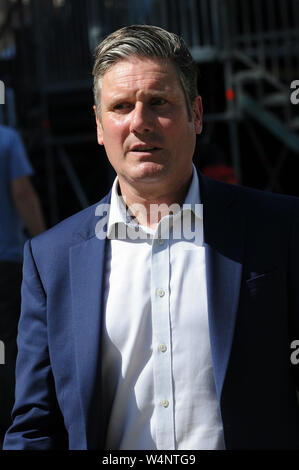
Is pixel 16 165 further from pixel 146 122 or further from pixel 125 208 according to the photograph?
pixel 146 122

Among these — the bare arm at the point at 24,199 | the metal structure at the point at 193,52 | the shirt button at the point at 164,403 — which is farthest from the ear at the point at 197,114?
the metal structure at the point at 193,52

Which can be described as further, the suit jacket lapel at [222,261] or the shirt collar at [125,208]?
the shirt collar at [125,208]

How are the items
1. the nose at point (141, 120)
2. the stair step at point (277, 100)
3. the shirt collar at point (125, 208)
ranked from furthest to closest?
the stair step at point (277, 100) < the shirt collar at point (125, 208) < the nose at point (141, 120)

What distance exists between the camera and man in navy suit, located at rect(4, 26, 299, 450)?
88.3 inches

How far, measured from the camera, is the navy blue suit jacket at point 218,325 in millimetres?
2229

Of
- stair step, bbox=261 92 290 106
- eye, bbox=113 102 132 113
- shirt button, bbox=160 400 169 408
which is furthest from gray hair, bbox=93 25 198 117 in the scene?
stair step, bbox=261 92 290 106

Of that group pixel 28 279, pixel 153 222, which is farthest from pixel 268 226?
pixel 28 279

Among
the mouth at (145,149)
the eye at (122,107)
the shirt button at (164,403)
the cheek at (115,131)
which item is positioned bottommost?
the shirt button at (164,403)

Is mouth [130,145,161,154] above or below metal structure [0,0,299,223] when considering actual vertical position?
above

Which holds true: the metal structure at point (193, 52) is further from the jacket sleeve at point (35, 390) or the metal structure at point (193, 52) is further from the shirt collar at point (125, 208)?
the jacket sleeve at point (35, 390)

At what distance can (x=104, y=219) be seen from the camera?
254 centimetres

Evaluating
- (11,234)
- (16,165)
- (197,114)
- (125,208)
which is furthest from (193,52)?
(125,208)

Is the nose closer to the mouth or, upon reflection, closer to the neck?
the mouth

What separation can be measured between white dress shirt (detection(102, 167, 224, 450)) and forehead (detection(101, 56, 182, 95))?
13.1 inches
